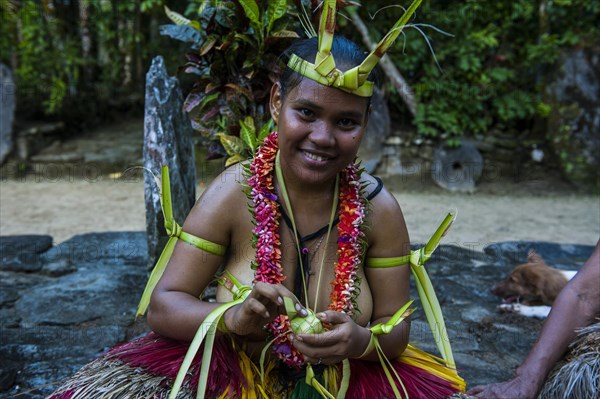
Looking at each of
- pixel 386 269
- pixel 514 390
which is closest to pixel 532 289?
pixel 514 390

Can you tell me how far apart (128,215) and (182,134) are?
3.79 meters

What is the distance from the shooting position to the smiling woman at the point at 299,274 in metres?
1.60

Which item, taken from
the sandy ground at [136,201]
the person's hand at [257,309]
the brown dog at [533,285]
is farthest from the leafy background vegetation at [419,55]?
the person's hand at [257,309]

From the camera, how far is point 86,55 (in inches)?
431

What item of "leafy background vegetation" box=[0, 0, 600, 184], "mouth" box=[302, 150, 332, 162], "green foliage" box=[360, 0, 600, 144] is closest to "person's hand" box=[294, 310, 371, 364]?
"mouth" box=[302, 150, 332, 162]

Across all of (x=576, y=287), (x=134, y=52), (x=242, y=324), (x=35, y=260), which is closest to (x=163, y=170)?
(x=242, y=324)

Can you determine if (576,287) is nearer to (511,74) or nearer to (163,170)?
(163,170)

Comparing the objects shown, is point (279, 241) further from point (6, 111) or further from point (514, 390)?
point (6, 111)

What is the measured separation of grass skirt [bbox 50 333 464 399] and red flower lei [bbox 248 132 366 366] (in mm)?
93

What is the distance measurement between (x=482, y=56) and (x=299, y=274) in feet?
28.1

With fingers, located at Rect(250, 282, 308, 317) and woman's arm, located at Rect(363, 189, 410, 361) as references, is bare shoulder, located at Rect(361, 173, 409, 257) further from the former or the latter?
fingers, located at Rect(250, 282, 308, 317)

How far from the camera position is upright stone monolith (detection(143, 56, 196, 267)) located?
3.37 meters

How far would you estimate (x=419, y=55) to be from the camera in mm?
9305

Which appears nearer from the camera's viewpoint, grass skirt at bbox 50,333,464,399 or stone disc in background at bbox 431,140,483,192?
grass skirt at bbox 50,333,464,399
